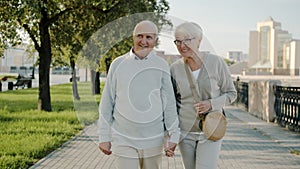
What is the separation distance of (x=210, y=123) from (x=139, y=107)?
70 cm

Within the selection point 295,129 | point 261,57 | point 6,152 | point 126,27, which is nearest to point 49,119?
point 6,152

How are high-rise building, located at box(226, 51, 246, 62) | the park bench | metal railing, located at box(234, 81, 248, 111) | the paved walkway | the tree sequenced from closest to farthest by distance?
the paved walkway, the tree, metal railing, located at box(234, 81, 248, 111), the park bench, high-rise building, located at box(226, 51, 246, 62)

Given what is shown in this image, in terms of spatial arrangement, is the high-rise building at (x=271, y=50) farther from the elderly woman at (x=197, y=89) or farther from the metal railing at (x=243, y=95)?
the elderly woman at (x=197, y=89)

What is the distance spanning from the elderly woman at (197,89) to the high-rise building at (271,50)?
10381 centimetres

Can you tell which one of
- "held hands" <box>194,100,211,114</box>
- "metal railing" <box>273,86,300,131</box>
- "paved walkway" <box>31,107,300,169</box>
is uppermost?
"held hands" <box>194,100,211,114</box>

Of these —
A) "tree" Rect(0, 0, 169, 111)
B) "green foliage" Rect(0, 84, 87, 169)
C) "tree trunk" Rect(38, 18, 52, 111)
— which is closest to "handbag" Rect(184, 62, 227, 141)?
"green foliage" Rect(0, 84, 87, 169)

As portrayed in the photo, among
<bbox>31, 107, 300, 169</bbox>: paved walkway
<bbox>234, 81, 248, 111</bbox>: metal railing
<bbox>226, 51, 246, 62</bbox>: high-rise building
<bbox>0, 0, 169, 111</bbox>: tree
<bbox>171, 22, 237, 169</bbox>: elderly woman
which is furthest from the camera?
<bbox>226, 51, 246, 62</bbox>: high-rise building

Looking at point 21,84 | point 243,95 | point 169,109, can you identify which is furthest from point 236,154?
point 21,84

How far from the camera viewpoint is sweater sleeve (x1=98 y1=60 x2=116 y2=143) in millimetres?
3902

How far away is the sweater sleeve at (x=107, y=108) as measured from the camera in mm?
3902

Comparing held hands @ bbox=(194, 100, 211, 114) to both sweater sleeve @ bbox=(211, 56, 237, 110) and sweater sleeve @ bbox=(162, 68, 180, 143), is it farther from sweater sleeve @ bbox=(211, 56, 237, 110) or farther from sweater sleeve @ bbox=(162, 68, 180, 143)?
sweater sleeve @ bbox=(162, 68, 180, 143)

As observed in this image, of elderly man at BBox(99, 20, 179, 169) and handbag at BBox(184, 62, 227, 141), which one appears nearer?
elderly man at BBox(99, 20, 179, 169)

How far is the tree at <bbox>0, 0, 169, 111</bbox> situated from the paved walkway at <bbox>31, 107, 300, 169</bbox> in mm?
5376

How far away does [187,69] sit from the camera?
414 centimetres
